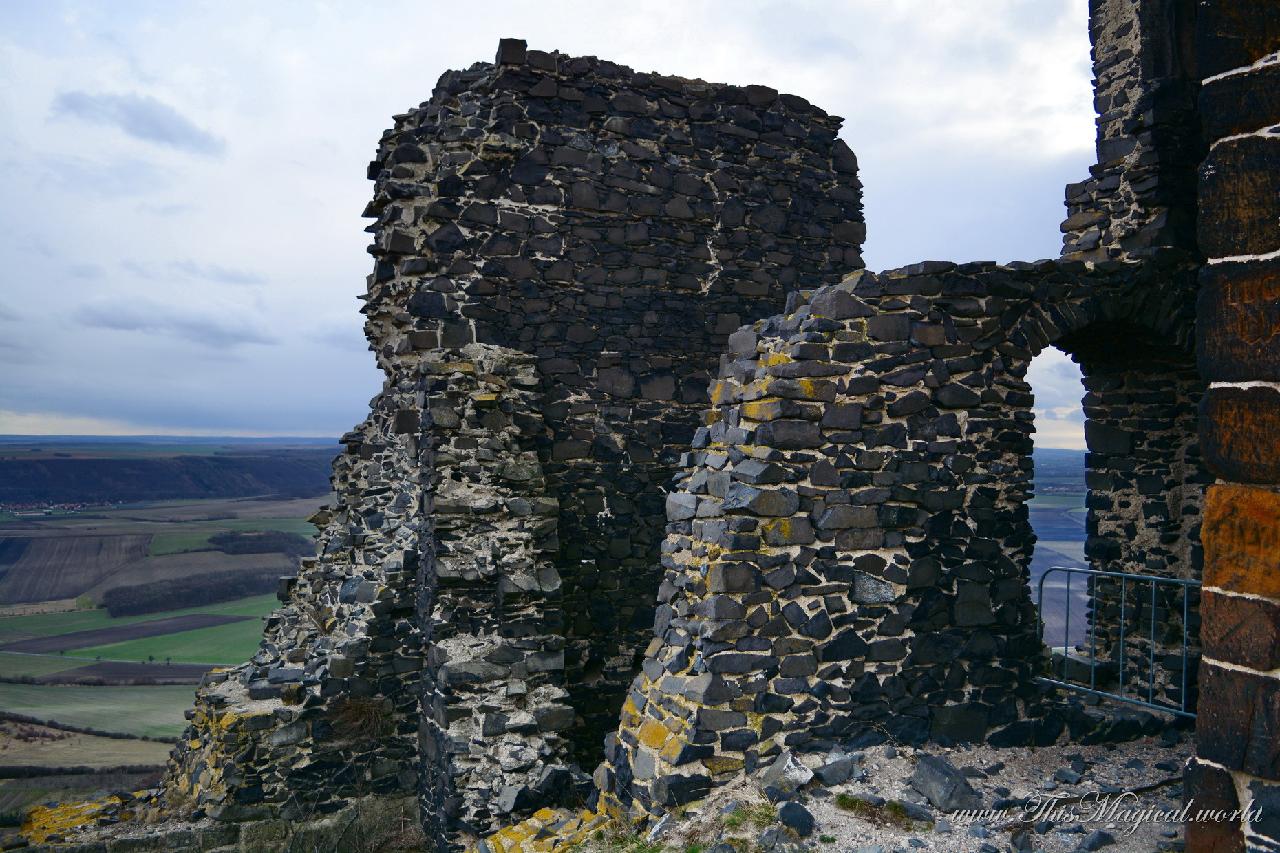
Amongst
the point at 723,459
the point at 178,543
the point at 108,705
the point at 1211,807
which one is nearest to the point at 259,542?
the point at 178,543

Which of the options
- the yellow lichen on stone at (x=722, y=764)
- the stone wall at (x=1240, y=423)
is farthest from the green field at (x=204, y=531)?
the stone wall at (x=1240, y=423)

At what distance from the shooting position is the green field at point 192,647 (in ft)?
68.5

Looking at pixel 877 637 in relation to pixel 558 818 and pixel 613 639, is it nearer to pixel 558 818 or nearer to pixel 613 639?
pixel 558 818

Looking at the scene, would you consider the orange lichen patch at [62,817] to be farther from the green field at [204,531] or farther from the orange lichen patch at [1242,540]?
the green field at [204,531]

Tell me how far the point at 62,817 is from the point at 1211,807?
368 inches

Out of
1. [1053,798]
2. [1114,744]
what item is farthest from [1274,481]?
[1114,744]

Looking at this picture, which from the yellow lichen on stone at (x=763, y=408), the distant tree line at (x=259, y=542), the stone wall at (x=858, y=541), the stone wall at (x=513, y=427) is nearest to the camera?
the stone wall at (x=858, y=541)

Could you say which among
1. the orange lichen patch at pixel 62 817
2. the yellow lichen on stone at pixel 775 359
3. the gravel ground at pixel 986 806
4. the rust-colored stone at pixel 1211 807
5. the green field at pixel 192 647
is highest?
the yellow lichen on stone at pixel 775 359

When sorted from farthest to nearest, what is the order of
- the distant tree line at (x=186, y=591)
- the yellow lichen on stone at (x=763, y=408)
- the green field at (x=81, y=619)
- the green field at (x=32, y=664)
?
the distant tree line at (x=186, y=591), the green field at (x=81, y=619), the green field at (x=32, y=664), the yellow lichen on stone at (x=763, y=408)

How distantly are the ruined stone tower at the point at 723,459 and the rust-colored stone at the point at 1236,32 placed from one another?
13 mm

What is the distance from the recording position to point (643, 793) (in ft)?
18.5

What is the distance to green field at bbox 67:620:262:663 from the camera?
2088 cm

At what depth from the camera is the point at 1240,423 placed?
3182 mm

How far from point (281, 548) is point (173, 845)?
95.5ft
